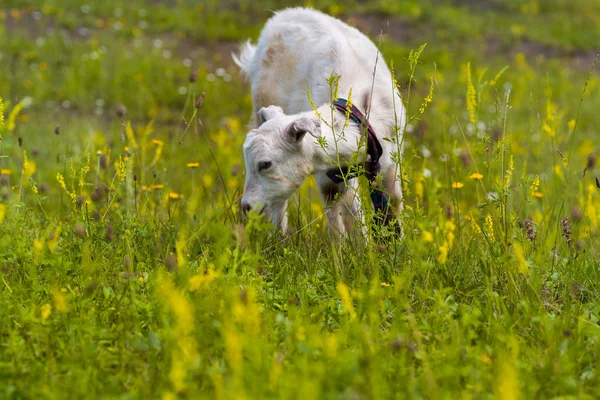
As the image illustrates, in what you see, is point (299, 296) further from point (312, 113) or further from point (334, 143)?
point (312, 113)

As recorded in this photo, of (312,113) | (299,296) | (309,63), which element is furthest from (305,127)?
(309,63)

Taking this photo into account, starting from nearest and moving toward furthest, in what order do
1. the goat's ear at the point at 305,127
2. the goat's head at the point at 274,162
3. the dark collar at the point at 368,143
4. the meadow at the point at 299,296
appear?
the meadow at the point at 299,296 < the goat's ear at the point at 305,127 < the goat's head at the point at 274,162 < the dark collar at the point at 368,143

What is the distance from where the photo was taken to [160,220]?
3623 millimetres

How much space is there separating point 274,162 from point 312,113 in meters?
0.39

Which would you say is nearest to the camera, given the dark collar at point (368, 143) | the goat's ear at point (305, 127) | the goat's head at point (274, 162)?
the goat's ear at point (305, 127)

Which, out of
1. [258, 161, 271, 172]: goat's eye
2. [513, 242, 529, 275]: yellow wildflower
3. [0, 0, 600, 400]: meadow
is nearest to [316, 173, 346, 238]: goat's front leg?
[0, 0, 600, 400]: meadow

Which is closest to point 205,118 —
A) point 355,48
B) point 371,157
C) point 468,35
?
point 355,48

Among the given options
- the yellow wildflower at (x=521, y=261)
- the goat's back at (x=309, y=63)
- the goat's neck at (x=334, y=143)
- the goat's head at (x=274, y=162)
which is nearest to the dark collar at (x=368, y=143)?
the goat's neck at (x=334, y=143)

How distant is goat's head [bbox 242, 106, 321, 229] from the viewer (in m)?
3.59

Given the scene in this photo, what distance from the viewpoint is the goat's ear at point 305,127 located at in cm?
342

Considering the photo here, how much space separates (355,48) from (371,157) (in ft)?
2.91

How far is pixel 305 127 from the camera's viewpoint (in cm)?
342

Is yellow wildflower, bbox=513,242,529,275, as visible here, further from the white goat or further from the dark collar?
the dark collar

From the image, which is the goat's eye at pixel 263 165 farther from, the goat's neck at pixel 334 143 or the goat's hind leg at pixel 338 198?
the goat's hind leg at pixel 338 198
